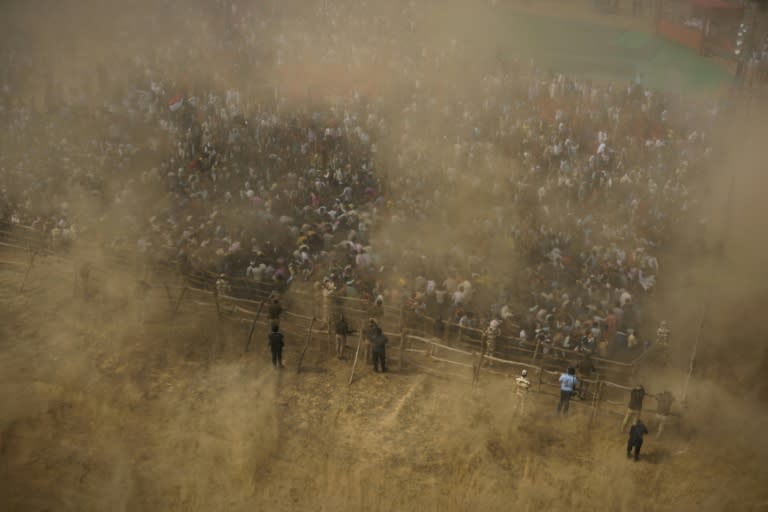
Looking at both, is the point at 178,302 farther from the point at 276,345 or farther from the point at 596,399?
the point at 596,399

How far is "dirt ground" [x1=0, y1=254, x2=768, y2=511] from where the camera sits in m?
7.62

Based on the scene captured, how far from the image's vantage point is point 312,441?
27.2 ft

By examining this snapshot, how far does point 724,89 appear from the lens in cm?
1600

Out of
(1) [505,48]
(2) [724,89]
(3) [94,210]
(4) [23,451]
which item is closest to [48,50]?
(3) [94,210]

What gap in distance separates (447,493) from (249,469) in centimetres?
237

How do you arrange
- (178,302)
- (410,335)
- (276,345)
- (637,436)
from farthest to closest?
(178,302) → (410,335) → (276,345) → (637,436)

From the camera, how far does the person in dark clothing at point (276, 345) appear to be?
9.15 m

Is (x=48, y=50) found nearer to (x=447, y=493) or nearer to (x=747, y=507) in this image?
(x=447, y=493)

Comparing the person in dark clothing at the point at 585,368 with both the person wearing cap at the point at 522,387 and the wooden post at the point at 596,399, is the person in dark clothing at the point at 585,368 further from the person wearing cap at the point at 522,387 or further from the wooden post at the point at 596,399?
the person wearing cap at the point at 522,387

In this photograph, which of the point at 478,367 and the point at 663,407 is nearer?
the point at 663,407

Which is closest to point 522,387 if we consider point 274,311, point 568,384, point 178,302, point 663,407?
point 568,384

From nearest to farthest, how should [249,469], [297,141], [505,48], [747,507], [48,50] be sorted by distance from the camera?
[747,507] < [249,469] < [297,141] < [505,48] < [48,50]

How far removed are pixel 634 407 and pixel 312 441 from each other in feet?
12.9

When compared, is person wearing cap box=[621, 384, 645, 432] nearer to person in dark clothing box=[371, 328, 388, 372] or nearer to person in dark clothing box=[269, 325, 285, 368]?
person in dark clothing box=[371, 328, 388, 372]
